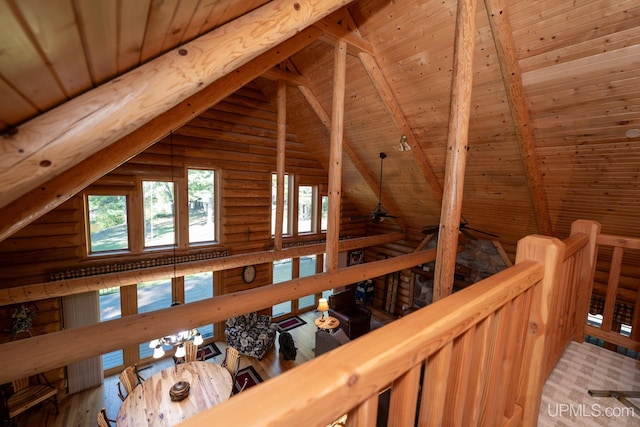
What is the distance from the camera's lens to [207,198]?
6.57 m

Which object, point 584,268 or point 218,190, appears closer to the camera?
point 584,268

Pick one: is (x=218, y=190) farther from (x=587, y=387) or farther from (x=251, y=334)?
(x=587, y=387)

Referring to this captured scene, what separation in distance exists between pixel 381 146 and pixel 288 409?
6.03m

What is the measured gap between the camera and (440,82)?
13.5 feet

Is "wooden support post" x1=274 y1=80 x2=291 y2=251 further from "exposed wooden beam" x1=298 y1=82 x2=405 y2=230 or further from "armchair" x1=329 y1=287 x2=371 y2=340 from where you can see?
"armchair" x1=329 y1=287 x2=371 y2=340

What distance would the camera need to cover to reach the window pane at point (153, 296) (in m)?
6.66

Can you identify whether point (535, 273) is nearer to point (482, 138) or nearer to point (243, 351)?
point (482, 138)

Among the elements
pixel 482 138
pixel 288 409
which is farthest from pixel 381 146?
pixel 288 409

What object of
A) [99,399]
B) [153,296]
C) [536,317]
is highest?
[536,317]

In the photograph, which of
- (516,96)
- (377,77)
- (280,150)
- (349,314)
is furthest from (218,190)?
(516,96)

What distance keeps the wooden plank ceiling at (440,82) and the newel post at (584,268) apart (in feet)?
7.13

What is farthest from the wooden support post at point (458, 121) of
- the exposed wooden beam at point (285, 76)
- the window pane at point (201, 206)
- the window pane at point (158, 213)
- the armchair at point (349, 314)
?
the window pane at point (158, 213)

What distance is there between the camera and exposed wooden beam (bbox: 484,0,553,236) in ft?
10.2

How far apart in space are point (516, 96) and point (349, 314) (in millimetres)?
6009
